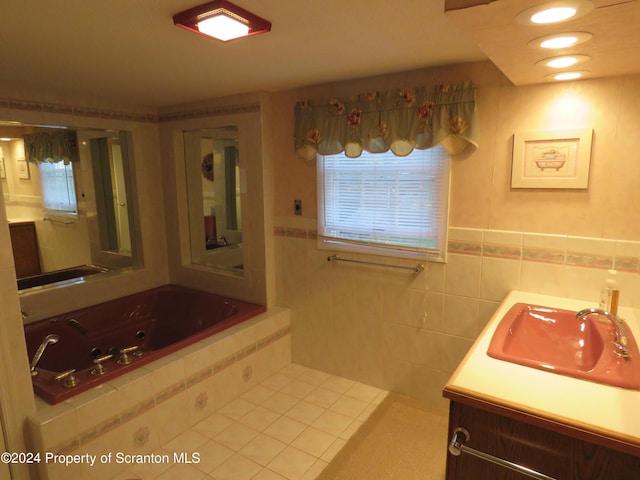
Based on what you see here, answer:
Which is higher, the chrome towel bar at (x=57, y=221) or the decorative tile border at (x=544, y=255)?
the chrome towel bar at (x=57, y=221)

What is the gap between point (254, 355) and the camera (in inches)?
112

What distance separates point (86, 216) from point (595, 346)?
3.46m

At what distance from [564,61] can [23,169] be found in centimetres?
325

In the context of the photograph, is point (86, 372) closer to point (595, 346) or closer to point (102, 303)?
point (102, 303)

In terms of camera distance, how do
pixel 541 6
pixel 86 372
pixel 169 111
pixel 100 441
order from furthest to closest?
pixel 169 111
pixel 86 372
pixel 100 441
pixel 541 6

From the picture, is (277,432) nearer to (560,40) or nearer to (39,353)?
(39,353)

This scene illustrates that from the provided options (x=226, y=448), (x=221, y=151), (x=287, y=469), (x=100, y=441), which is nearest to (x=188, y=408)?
(x=226, y=448)

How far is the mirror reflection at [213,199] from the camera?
3.40 meters

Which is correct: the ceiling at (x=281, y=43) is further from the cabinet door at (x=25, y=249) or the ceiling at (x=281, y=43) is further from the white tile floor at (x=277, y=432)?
the white tile floor at (x=277, y=432)

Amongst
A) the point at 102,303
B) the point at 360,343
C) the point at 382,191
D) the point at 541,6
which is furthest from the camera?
the point at 102,303

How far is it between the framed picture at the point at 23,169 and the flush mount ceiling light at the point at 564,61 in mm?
3140

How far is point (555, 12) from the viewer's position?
105cm

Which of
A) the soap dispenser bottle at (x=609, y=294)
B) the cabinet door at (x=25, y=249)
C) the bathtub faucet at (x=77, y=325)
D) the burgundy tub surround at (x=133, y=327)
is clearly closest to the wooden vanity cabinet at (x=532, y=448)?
the soap dispenser bottle at (x=609, y=294)

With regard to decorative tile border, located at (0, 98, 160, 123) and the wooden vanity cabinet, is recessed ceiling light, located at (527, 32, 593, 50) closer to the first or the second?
the wooden vanity cabinet
